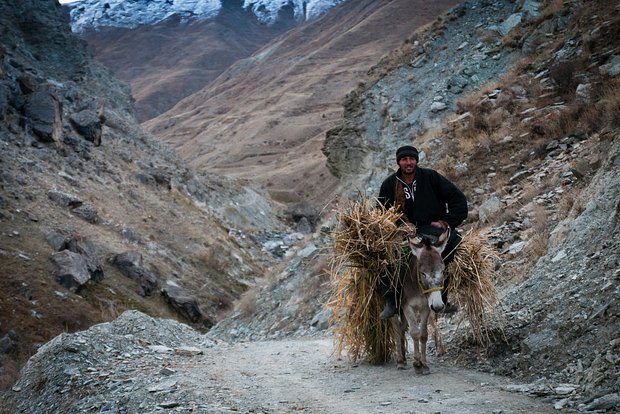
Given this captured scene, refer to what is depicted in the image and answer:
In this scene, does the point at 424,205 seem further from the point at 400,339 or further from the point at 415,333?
the point at 400,339

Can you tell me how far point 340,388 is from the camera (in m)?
7.47

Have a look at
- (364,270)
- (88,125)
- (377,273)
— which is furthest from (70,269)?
(377,273)

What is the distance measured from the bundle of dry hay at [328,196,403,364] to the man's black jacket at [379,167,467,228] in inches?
11.1

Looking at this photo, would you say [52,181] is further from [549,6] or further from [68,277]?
[549,6]

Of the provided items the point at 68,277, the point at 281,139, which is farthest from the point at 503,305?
the point at 281,139

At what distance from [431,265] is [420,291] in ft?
1.69

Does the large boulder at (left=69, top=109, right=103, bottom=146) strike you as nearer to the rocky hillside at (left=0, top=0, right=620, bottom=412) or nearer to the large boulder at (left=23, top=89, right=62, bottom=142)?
the rocky hillside at (left=0, top=0, right=620, bottom=412)

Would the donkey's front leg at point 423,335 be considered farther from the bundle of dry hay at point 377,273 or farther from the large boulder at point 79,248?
the large boulder at point 79,248

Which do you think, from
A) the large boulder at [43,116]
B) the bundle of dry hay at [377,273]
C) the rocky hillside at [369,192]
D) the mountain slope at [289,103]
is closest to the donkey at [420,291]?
the bundle of dry hay at [377,273]

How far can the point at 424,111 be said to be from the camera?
2430 centimetres

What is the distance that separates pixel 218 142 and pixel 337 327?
9319cm

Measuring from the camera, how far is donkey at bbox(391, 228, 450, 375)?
7.35 meters

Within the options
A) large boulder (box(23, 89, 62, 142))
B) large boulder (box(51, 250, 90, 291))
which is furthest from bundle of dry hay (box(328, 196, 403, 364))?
large boulder (box(23, 89, 62, 142))

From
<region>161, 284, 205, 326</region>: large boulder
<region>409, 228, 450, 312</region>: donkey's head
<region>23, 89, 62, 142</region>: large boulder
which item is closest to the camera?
<region>409, 228, 450, 312</region>: donkey's head
